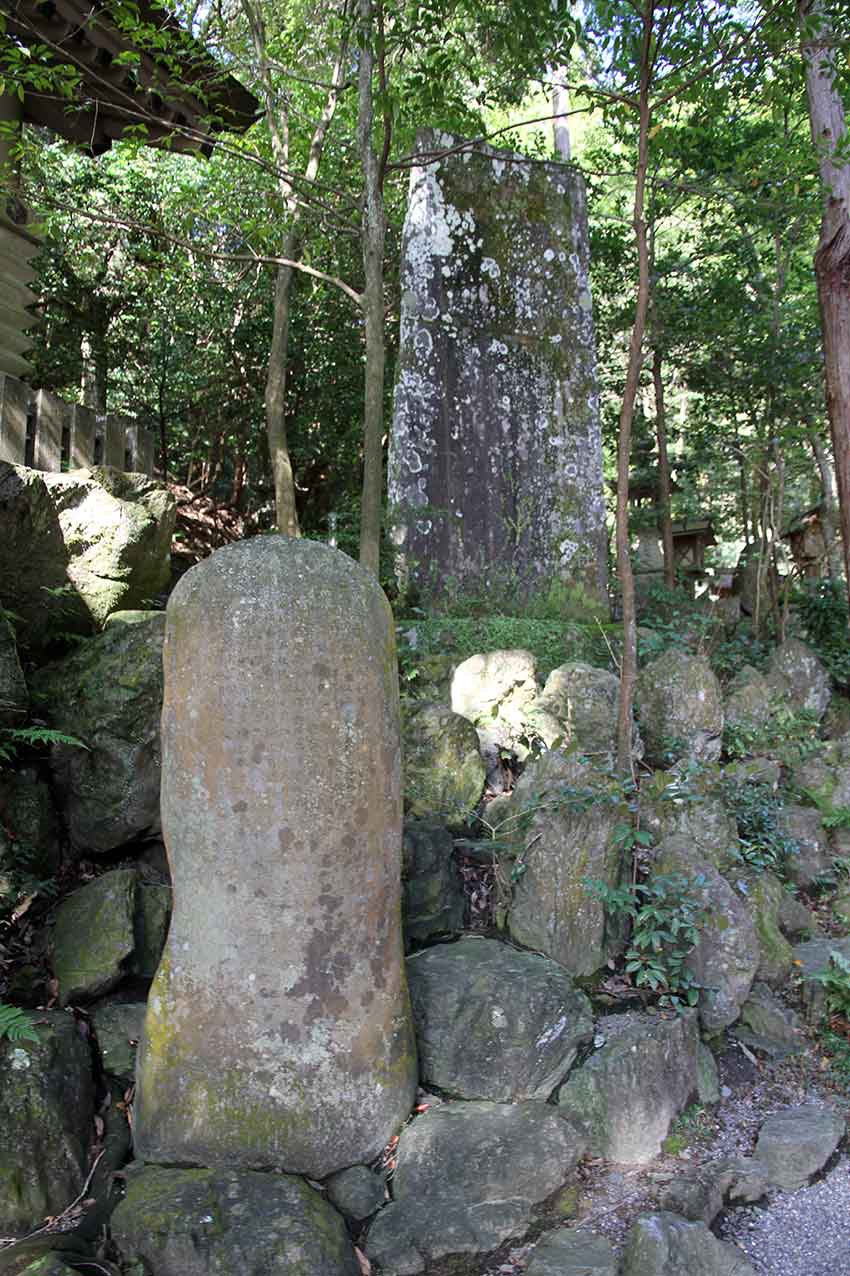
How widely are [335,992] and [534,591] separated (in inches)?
181

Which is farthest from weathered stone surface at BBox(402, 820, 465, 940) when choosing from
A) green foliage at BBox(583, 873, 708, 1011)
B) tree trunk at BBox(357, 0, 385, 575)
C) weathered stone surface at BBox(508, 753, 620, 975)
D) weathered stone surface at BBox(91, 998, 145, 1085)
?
tree trunk at BBox(357, 0, 385, 575)

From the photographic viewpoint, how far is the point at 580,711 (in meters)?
5.45

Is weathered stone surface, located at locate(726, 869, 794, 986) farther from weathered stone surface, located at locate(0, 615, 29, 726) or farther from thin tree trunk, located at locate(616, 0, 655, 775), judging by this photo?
weathered stone surface, located at locate(0, 615, 29, 726)

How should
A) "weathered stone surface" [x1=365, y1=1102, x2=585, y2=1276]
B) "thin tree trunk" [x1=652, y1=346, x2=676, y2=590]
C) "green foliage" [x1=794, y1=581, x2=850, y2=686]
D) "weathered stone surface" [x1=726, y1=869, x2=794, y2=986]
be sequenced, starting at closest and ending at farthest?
1. "weathered stone surface" [x1=365, y1=1102, x2=585, y2=1276]
2. "weathered stone surface" [x1=726, y1=869, x2=794, y2=986]
3. "green foliage" [x1=794, y1=581, x2=850, y2=686]
4. "thin tree trunk" [x1=652, y1=346, x2=676, y2=590]

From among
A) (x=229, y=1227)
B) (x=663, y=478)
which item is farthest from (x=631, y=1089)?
(x=663, y=478)

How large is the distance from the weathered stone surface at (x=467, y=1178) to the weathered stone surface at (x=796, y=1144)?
0.82m

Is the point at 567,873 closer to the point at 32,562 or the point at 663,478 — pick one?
the point at 32,562

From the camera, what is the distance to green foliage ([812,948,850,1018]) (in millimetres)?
4426

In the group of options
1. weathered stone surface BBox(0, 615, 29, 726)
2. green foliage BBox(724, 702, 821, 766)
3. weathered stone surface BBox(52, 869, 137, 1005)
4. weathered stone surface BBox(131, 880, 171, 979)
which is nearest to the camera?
weathered stone surface BBox(52, 869, 137, 1005)

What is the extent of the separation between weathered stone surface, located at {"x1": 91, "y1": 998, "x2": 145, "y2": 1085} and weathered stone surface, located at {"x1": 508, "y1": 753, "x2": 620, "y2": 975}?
1.65 m

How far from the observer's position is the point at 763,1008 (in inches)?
173

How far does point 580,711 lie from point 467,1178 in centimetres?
271

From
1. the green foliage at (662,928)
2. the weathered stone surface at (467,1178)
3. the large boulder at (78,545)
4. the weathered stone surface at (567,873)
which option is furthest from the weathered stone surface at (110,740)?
the green foliage at (662,928)

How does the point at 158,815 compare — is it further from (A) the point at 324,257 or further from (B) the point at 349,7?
(A) the point at 324,257
